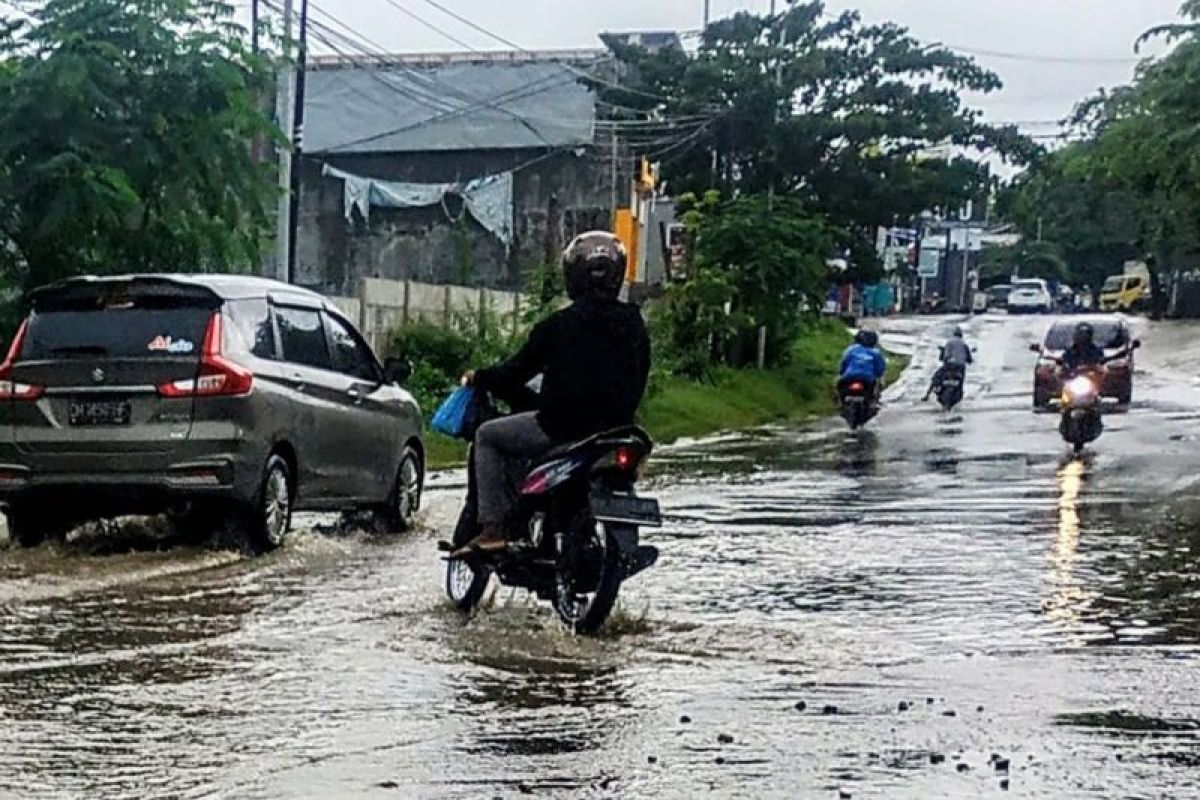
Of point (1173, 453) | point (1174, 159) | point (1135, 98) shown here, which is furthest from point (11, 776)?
point (1135, 98)

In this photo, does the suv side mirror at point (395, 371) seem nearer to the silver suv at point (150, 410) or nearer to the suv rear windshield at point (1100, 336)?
the silver suv at point (150, 410)

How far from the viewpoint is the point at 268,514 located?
1222cm

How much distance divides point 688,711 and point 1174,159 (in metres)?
20.6

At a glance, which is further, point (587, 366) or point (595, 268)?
point (595, 268)

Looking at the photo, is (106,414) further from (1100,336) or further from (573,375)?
(1100,336)

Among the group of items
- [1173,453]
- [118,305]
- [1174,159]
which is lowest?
[1173,453]

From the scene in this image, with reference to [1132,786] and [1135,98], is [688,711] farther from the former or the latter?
[1135,98]

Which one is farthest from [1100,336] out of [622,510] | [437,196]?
[622,510]

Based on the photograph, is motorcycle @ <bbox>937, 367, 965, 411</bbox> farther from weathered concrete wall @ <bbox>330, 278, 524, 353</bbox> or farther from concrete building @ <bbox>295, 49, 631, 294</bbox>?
concrete building @ <bbox>295, 49, 631, 294</bbox>

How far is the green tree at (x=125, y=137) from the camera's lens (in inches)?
607

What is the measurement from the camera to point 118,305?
39.0 ft

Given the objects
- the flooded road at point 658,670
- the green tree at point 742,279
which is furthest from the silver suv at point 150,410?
the green tree at point 742,279

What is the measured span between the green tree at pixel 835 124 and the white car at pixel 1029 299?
34.6 m

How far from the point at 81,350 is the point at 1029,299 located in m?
73.0
